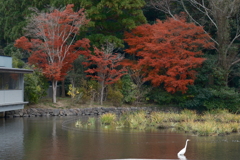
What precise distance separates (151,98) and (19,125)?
14.5 m

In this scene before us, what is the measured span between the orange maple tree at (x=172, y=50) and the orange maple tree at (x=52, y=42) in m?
4.99

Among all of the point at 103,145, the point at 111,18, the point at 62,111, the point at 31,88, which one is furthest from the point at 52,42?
the point at 103,145

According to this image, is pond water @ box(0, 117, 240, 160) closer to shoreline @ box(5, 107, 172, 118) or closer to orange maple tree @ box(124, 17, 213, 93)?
shoreline @ box(5, 107, 172, 118)

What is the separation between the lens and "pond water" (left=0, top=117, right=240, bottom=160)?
13.3m

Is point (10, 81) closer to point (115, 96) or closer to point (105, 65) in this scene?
point (105, 65)

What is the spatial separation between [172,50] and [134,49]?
3267mm

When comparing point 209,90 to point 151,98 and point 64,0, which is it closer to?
point 151,98

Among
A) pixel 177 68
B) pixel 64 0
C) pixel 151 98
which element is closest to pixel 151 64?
pixel 177 68

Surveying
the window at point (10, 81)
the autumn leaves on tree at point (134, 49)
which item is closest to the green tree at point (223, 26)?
the autumn leaves on tree at point (134, 49)

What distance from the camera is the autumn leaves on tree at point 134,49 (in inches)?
1164

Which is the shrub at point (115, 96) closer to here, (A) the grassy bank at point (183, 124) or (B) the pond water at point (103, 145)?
(A) the grassy bank at point (183, 124)

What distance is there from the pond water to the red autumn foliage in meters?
9.86

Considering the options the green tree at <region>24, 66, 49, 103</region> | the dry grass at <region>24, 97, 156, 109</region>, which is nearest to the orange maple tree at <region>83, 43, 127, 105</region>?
the dry grass at <region>24, 97, 156, 109</region>

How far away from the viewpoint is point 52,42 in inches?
1172
